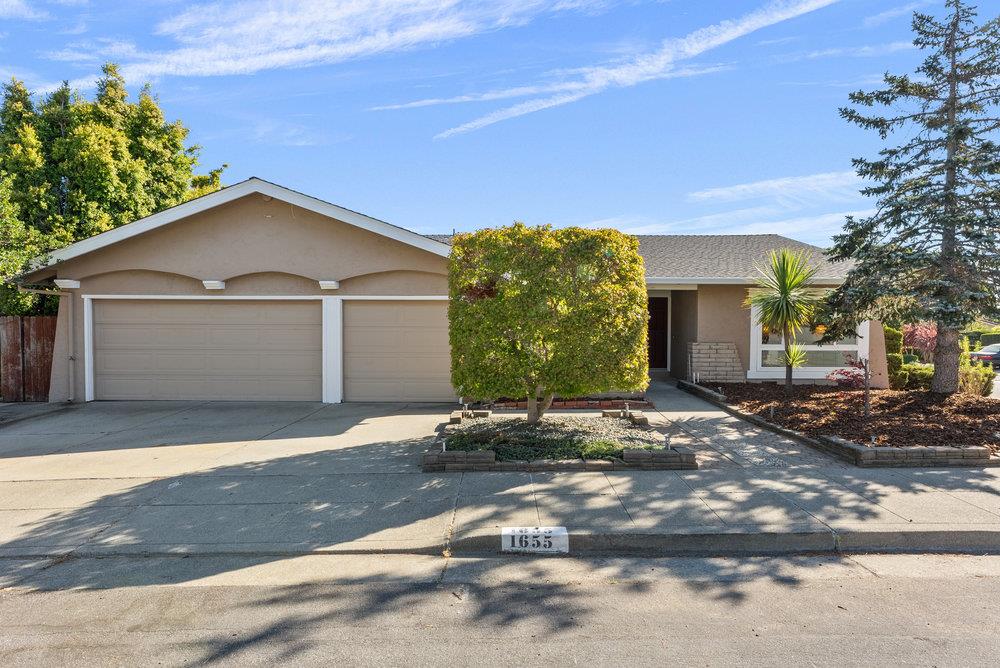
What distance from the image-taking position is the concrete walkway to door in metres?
4.73

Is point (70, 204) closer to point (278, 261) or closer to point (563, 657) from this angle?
point (278, 261)

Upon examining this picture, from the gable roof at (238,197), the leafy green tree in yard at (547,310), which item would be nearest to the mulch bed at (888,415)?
the leafy green tree in yard at (547,310)

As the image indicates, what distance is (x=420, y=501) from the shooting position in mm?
5648

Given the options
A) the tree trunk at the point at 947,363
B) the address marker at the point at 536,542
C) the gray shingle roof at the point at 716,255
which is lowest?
the address marker at the point at 536,542

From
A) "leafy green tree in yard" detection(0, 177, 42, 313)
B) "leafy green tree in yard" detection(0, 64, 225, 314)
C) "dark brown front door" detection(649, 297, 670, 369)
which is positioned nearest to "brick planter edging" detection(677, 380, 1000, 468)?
"dark brown front door" detection(649, 297, 670, 369)

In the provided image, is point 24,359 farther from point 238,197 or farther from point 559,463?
point 559,463

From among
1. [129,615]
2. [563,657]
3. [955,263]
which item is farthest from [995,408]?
[129,615]

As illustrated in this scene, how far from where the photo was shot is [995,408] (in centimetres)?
893

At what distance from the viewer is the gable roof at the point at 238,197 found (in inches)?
432

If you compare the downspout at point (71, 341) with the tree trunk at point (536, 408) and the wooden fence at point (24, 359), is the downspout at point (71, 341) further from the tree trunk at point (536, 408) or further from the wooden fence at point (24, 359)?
the tree trunk at point (536, 408)

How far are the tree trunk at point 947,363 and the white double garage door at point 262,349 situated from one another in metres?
8.93

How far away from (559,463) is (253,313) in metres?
8.06

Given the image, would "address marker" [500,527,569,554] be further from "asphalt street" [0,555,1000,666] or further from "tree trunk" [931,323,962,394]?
"tree trunk" [931,323,962,394]

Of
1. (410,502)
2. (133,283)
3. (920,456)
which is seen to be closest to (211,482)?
(410,502)
